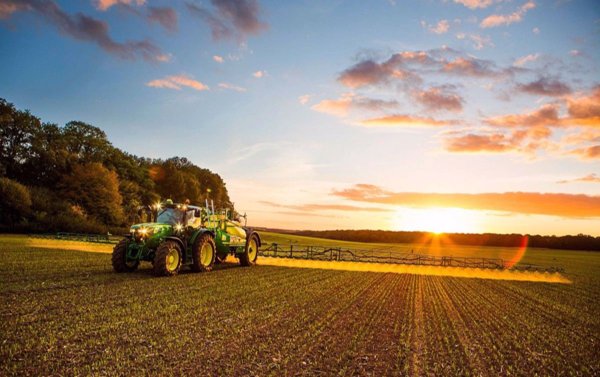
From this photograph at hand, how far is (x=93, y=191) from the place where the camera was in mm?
56500

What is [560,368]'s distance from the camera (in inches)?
315

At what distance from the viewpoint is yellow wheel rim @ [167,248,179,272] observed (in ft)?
56.9

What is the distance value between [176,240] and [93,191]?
43834 millimetres

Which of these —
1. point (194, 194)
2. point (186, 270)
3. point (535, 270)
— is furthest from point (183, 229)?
point (194, 194)

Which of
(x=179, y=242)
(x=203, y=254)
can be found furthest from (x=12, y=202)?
(x=179, y=242)

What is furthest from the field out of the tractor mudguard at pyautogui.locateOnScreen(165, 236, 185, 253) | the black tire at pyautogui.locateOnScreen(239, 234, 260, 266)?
the black tire at pyautogui.locateOnScreen(239, 234, 260, 266)

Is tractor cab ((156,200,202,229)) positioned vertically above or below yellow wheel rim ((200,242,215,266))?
above

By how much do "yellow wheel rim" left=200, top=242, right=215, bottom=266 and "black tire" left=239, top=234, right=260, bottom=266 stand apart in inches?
145

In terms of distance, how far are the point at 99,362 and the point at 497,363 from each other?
22.1ft

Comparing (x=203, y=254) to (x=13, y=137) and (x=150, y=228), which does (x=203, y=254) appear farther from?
(x=13, y=137)

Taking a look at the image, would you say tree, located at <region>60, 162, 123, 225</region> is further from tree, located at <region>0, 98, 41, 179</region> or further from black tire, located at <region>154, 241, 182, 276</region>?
black tire, located at <region>154, 241, 182, 276</region>

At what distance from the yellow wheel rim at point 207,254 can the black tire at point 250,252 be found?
3689mm

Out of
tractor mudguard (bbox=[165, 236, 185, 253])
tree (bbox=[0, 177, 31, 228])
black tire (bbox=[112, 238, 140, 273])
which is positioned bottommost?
black tire (bbox=[112, 238, 140, 273])

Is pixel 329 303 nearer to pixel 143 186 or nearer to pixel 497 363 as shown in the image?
pixel 497 363
